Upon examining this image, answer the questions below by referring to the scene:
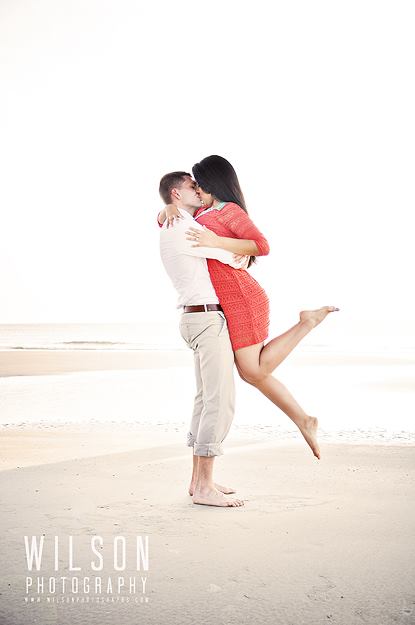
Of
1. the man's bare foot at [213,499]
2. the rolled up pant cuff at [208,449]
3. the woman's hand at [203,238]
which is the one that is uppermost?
the woman's hand at [203,238]

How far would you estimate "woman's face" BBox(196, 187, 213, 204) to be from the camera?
3551 mm

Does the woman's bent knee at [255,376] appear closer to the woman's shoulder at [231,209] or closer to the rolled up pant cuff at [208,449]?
the rolled up pant cuff at [208,449]

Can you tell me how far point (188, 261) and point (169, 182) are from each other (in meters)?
0.45

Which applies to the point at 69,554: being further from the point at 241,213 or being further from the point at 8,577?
the point at 241,213

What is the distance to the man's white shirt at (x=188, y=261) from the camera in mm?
3418

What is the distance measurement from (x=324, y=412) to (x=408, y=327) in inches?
1270

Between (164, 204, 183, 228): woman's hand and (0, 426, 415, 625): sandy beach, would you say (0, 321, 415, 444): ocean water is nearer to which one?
(0, 426, 415, 625): sandy beach

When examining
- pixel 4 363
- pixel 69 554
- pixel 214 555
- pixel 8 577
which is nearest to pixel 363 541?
pixel 214 555

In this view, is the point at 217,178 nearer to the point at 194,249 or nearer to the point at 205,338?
the point at 194,249

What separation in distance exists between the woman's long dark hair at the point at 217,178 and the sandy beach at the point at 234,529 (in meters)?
1.49

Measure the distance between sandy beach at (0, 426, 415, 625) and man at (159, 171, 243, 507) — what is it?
211 mm

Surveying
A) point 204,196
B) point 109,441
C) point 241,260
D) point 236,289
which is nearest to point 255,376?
point 236,289

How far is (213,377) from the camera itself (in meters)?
3.43

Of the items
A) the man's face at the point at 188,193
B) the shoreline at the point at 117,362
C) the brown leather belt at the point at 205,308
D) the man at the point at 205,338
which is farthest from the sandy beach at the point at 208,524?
the shoreline at the point at 117,362
